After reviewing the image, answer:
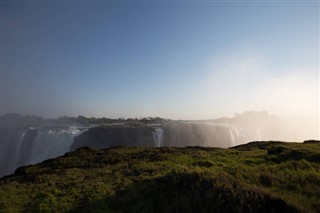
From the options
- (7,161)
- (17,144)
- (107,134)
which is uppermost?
(107,134)

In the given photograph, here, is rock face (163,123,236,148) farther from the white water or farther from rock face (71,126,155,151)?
the white water

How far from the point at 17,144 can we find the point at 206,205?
93.9m

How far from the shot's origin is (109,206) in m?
10.1

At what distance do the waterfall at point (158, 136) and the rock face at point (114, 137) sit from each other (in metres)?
0.64

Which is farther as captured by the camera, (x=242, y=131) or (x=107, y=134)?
(x=242, y=131)

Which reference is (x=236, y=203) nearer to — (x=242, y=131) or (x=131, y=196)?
(x=131, y=196)

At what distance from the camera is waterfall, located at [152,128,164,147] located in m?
73.8

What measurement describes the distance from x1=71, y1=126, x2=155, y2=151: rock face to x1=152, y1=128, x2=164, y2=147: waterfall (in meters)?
0.64

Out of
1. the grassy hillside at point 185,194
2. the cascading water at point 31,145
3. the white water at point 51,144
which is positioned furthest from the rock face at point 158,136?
the grassy hillside at point 185,194

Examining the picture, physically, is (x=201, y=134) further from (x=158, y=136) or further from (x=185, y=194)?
(x=185, y=194)

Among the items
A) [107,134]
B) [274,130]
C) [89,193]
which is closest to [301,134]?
[274,130]

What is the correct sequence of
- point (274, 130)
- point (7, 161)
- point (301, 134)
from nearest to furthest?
point (7, 161) → point (274, 130) → point (301, 134)

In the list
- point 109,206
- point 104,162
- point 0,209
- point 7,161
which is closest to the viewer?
point 109,206

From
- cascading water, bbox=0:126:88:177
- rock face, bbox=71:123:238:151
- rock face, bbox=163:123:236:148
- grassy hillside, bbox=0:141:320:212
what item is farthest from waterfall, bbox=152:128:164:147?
grassy hillside, bbox=0:141:320:212
